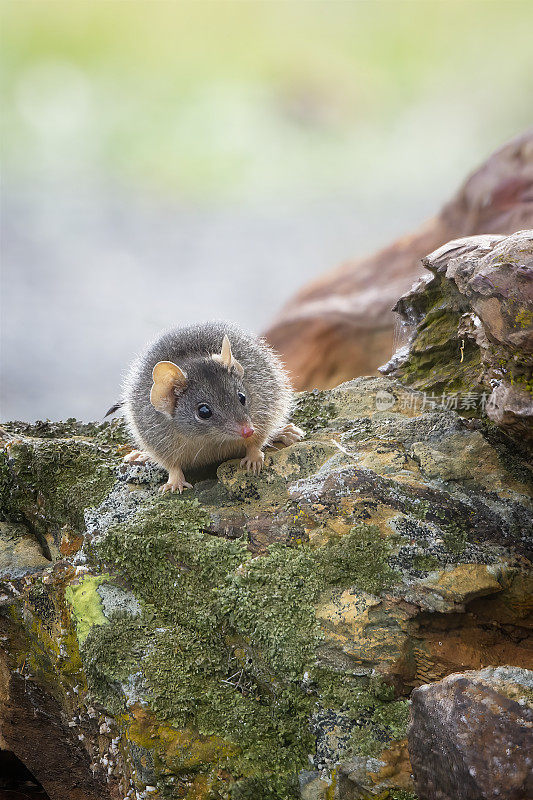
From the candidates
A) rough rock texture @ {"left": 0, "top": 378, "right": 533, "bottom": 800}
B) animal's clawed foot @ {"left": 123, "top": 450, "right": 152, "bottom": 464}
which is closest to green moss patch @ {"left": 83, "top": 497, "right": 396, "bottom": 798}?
rough rock texture @ {"left": 0, "top": 378, "right": 533, "bottom": 800}

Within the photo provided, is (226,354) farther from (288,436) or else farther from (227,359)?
(288,436)

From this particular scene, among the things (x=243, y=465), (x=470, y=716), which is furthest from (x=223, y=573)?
(x=470, y=716)

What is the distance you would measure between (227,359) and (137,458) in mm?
579

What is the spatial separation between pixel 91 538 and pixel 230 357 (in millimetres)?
700

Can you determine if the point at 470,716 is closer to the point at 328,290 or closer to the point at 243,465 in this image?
the point at 243,465

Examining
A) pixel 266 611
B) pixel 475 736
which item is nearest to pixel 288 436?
pixel 266 611

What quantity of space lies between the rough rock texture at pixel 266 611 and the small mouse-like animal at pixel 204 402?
10 cm

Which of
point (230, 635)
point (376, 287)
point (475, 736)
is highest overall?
point (376, 287)

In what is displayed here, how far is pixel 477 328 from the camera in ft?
6.80

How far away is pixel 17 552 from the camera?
2.29 m

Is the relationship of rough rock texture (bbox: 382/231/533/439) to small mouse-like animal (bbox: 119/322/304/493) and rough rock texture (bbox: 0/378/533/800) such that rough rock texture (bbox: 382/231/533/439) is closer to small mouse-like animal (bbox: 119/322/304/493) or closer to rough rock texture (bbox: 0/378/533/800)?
rough rock texture (bbox: 0/378/533/800)

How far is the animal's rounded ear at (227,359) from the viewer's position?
2125 millimetres

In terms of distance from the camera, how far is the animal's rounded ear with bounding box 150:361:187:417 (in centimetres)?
210

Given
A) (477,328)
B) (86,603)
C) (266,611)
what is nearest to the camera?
(266,611)
